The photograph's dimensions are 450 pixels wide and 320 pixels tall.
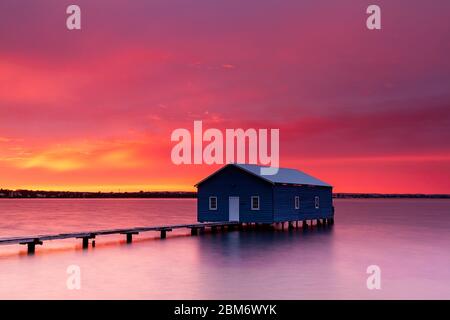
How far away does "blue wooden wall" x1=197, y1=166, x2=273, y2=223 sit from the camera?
48062 mm

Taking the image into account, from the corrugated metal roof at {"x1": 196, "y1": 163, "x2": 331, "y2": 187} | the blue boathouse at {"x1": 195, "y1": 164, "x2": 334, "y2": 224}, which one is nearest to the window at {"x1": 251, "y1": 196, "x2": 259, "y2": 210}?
the blue boathouse at {"x1": 195, "y1": 164, "x2": 334, "y2": 224}

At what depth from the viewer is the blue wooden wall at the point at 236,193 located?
4806cm

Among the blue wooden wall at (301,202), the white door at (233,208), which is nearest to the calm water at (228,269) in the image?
the white door at (233,208)

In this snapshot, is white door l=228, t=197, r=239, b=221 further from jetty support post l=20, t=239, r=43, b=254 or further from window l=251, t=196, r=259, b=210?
jetty support post l=20, t=239, r=43, b=254

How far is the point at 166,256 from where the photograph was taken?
3381 centimetres

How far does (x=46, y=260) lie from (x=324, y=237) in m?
25.7

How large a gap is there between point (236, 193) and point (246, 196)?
90 cm

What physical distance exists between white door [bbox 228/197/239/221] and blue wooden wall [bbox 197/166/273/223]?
274 millimetres

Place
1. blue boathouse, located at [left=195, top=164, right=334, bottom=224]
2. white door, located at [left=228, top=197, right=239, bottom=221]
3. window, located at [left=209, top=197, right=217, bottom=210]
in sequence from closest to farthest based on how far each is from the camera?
1. blue boathouse, located at [left=195, top=164, right=334, bottom=224]
2. white door, located at [left=228, top=197, right=239, bottom=221]
3. window, located at [left=209, top=197, right=217, bottom=210]

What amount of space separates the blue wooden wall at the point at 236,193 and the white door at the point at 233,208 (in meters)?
0.27

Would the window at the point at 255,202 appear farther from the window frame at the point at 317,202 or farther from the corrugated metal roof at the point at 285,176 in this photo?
the window frame at the point at 317,202

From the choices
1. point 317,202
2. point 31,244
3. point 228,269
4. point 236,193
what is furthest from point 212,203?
point 228,269

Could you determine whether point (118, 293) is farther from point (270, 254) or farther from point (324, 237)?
point (324, 237)
